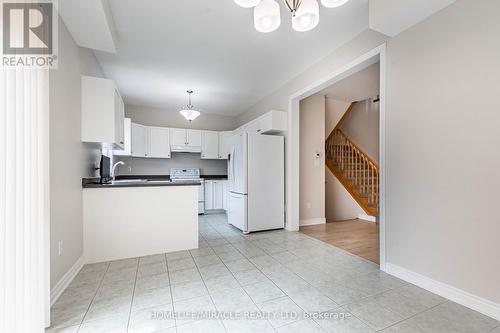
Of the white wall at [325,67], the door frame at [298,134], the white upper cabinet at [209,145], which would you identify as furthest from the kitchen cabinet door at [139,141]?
the door frame at [298,134]

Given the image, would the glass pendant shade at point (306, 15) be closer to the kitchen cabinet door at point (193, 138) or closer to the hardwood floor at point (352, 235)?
the hardwood floor at point (352, 235)

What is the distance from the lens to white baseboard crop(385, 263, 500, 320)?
164cm

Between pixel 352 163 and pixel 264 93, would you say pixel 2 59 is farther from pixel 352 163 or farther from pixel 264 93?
pixel 352 163

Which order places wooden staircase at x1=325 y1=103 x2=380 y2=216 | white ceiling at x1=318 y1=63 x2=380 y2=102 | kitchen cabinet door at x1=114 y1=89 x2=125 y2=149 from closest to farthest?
kitchen cabinet door at x1=114 y1=89 x2=125 y2=149 → white ceiling at x1=318 y1=63 x2=380 y2=102 → wooden staircase at x1=325 y1=103 x2=380 y2=216

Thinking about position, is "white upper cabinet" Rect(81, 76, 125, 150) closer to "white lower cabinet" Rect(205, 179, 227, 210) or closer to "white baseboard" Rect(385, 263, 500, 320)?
"white lower cabinet" Rect(205, 179, 227, 210)

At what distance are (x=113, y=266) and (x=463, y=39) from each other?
13.3 ft

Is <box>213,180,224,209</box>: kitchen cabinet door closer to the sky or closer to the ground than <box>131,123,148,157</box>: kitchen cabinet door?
closer to the ground

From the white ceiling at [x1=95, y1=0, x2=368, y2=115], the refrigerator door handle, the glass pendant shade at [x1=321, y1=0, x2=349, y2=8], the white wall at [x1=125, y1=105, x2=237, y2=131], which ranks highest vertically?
the white ceiling at [x1=95, y1=0, x2=368, y2=115]

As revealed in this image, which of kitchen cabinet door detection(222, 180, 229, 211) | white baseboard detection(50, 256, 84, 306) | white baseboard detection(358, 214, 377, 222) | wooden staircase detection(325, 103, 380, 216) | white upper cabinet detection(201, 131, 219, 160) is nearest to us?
white baseboard detection(50, 256, 84, 306)

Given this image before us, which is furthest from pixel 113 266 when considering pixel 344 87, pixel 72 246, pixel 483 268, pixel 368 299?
pixel 344 87

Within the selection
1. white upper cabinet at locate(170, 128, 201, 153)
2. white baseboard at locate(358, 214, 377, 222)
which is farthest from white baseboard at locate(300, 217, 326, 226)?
white upper cabinet at locate(170, 128, 201, 153)

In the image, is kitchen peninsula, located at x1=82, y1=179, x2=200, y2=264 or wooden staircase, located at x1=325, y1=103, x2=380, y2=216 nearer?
kitchen peninsula, located at x1=82, y1=179, x2=200, y2=264

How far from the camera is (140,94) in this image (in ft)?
15.9

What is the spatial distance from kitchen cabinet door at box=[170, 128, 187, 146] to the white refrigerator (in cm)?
213
